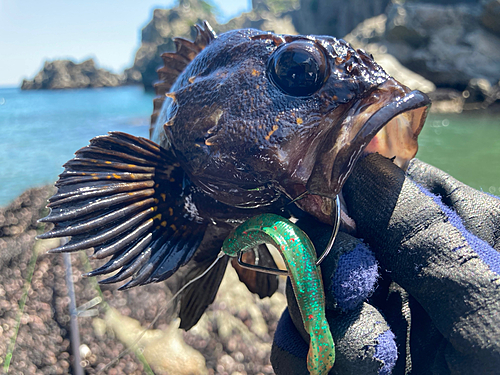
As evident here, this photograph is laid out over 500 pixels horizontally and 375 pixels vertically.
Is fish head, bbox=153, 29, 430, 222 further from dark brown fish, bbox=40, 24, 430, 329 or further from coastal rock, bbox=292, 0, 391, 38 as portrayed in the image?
coastal rock, bbox=292, 0, 391, 38

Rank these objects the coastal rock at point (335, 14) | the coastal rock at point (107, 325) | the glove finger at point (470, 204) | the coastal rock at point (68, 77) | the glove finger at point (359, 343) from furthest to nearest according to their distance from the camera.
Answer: the coastal rock at point (68, 77)
the coastal rock at point (335, 14)
the coastal rock at point (107, 325)
the glove finger at point (470, 204)
the glove finger at point (359, 343)

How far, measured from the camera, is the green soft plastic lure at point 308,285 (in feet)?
3.33

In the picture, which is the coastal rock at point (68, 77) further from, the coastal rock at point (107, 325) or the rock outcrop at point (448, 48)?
the coastal rock at point (107, 325)

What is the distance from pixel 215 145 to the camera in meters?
1.11

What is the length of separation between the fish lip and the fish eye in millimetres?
142

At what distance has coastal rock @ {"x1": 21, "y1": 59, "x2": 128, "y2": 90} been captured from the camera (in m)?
58.5

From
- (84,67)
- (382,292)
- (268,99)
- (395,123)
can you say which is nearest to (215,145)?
(268,99)

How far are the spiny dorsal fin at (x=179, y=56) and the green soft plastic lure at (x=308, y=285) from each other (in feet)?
3.34

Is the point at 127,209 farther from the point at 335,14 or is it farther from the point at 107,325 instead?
the point at 335,14

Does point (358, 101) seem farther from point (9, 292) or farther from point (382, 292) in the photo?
point (9, 292)

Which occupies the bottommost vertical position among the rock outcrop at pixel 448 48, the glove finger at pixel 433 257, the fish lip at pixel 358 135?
the glove finger at pixel 433 257

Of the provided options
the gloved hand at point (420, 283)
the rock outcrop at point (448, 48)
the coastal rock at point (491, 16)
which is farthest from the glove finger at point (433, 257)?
the coastal rock at point (491, 16)

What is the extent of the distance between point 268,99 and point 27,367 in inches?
76.4

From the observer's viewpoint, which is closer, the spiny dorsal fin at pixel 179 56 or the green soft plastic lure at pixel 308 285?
the green soft plastic lure at pixel 308 285
